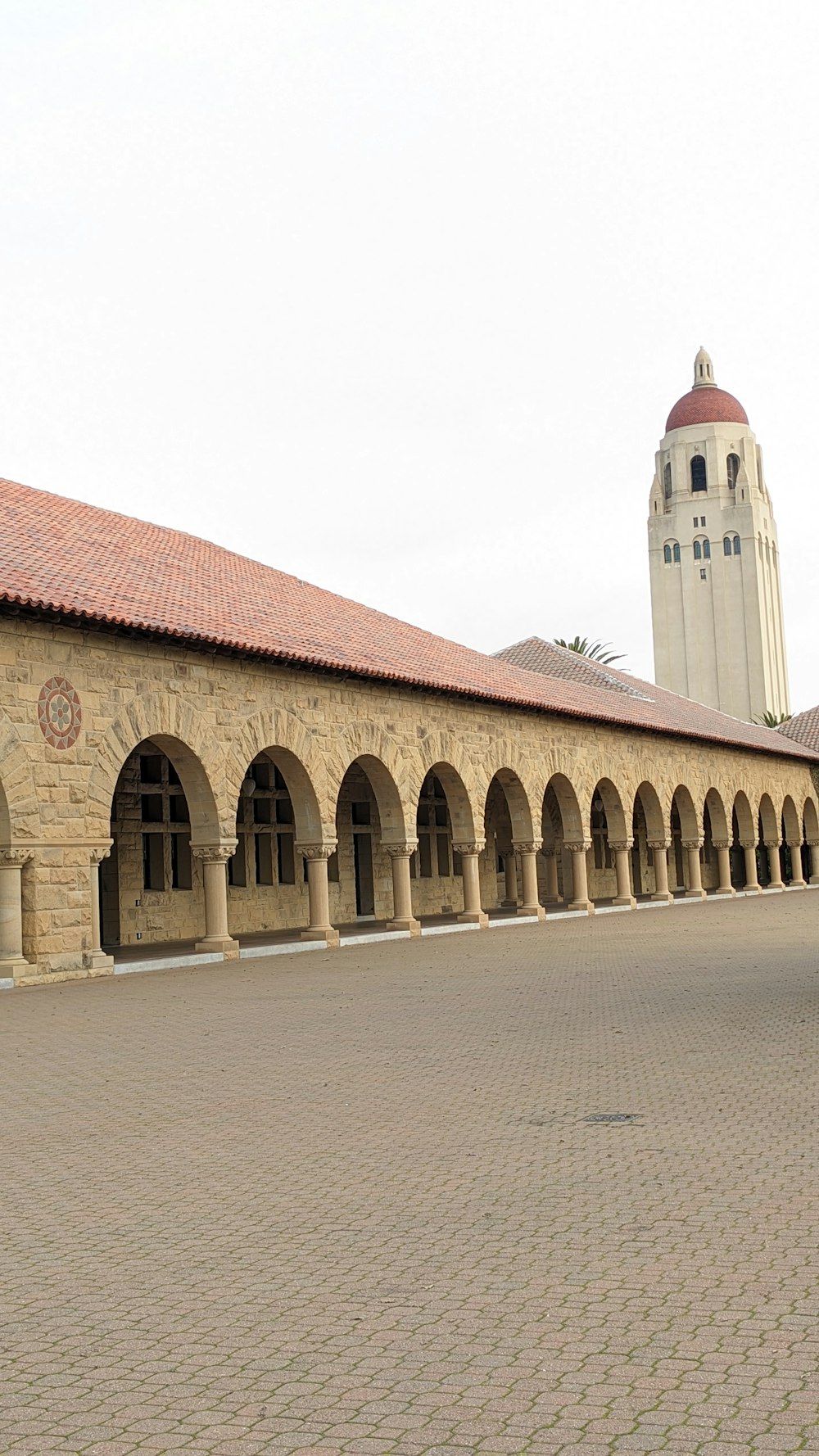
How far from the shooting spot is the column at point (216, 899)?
20.4 metres

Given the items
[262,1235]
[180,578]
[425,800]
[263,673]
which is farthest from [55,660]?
[425,800]

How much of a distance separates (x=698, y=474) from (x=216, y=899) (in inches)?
3015

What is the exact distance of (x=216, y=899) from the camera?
67.9 ft

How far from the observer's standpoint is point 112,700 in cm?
1836

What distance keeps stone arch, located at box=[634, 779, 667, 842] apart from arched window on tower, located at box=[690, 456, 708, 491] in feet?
194

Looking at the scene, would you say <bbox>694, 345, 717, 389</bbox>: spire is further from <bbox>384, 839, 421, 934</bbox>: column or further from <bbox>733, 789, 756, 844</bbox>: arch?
<bbox>384, 839, 421, 934</bbox>: column

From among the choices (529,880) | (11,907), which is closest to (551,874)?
(529,880)

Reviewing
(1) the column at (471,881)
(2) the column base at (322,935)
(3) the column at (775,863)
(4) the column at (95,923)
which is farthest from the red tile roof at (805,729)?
(4) the column at (95,923)

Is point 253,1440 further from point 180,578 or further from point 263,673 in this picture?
point 180,578

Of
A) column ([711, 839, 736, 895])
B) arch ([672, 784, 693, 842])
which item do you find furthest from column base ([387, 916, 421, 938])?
column ([711, 839, 736, 895])

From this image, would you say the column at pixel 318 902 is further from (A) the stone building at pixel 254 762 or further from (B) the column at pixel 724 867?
(B) the column at pixel 724 867

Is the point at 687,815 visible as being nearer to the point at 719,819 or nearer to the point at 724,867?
the point at 719,819

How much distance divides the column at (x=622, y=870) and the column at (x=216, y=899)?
15258 millimetres

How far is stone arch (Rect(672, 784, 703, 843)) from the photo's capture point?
38.2 meters
